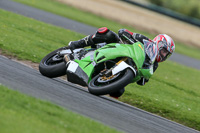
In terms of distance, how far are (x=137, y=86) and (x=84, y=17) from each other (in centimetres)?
1673

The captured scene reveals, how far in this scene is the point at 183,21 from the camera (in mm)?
33625

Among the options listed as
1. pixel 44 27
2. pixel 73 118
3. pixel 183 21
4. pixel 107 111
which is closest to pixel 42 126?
pixel 73 118

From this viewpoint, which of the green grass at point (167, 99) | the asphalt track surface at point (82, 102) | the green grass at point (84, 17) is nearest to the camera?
the asphalt track surface at point (82, 102)

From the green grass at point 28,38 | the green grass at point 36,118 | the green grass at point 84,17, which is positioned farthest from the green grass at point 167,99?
the green grass at point 84,17

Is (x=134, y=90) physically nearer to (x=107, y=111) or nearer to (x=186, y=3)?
(x=107, y=111)

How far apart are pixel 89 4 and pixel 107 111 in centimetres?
2520

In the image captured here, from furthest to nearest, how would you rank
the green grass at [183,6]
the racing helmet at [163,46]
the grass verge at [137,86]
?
the green grass at [183,6] → the grass verge at [137,86] → the racing helmet at [163,46]

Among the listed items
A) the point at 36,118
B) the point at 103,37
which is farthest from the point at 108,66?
the point at 36,118

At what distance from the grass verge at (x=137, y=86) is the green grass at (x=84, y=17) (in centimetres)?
795

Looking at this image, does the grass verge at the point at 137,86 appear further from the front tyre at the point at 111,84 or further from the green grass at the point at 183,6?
the green grass at the point at 183,6

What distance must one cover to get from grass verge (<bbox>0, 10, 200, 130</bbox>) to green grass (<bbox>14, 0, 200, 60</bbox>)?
7950 millimetres

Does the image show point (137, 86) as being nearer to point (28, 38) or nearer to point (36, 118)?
point (28, 38)

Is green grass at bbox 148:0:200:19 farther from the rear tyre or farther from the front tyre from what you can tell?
the front tyre

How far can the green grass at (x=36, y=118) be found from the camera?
4.56 m
